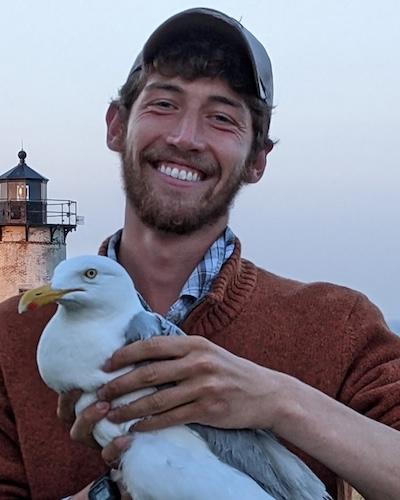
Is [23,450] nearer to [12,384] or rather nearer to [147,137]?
[12,384]

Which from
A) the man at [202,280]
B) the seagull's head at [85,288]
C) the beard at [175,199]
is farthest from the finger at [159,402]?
the beard at [175,199]

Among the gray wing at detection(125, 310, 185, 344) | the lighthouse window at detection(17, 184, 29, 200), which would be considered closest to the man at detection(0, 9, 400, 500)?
the gray wing at detection(125, 310, 185, 344)

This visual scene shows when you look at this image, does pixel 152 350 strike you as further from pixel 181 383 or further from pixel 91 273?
pixel 91 273

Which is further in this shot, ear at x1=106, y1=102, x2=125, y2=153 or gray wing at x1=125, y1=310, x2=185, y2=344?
ear at x1=106, y1=102, x2=125, y2=153

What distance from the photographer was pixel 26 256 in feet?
107

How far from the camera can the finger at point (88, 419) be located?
3.14 meters

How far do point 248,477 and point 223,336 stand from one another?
980 mm

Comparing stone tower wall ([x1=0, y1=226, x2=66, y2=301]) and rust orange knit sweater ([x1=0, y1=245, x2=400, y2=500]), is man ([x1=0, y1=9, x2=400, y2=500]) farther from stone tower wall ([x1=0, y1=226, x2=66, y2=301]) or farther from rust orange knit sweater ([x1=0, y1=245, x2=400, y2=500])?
stone tower wall ([x1=0, y1=226, x2=66, y2=301])

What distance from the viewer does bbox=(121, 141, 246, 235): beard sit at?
415cm

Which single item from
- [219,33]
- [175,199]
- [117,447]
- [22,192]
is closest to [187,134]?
[175,199]

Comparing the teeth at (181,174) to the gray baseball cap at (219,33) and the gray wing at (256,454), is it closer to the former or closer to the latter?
the gray baseball cap at (219,33)

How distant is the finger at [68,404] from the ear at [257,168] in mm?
1585

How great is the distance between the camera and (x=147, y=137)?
4.16 meters

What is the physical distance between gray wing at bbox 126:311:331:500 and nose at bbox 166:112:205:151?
101cm
